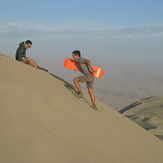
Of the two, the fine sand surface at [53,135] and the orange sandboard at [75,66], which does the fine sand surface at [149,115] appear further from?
the fine sand surface at [53,135]

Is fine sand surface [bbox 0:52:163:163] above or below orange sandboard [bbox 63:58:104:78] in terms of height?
below

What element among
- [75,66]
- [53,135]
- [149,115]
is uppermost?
[149,115]

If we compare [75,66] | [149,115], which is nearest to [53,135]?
[75,66]

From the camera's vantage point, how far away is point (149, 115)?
54.0ft

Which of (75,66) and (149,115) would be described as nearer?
(75,66)

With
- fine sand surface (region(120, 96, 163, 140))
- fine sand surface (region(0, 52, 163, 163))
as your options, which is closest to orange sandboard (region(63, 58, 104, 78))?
fine sand surface (region(0, 52, 163, 163))

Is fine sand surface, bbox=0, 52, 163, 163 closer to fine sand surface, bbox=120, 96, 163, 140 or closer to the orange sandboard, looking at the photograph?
the orange sandboard

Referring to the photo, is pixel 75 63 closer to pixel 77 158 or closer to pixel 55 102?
pixel 55 102

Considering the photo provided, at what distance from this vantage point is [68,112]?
195 inches

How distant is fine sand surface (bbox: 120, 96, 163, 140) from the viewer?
1150 centimetres

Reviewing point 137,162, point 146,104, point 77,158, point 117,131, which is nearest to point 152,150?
point 117,131

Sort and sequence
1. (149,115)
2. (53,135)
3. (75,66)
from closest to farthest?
(53,135) < (75,66) < (149,115)

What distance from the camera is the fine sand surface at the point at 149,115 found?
1150cm

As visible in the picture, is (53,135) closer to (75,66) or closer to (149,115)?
(75,66)
